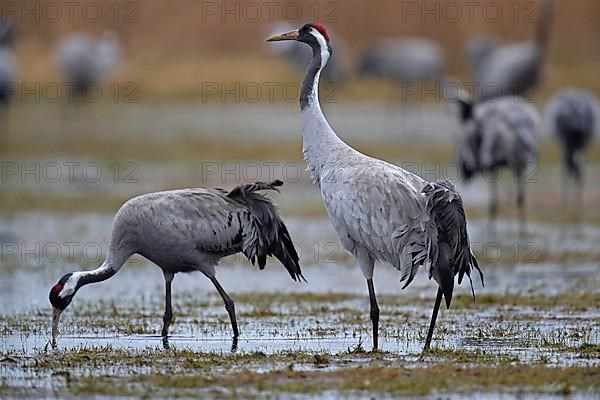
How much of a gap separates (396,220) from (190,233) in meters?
1.91

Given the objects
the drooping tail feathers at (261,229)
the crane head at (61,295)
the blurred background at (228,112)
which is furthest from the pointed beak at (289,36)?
the blurred background at (228,112)

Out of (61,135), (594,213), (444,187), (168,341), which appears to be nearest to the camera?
(444,187)

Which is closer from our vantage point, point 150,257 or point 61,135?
point 150,257

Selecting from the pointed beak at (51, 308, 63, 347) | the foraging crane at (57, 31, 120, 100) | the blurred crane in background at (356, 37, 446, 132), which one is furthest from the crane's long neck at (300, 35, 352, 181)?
the foraging crane at (57, 31, 120, 100)

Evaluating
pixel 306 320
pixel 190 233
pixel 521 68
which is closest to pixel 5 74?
pixel 521 68

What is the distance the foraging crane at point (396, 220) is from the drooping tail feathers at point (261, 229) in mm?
881

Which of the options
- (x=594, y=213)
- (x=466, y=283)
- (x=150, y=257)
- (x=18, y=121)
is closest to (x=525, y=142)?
(x=594, y=213)

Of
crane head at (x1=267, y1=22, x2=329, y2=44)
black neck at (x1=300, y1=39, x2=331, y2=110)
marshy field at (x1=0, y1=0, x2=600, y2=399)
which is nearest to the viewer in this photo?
marshy field at (x1=0, y1=0, x2=600, y2=399)

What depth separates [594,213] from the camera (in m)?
18.0

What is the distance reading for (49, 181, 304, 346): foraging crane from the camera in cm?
968

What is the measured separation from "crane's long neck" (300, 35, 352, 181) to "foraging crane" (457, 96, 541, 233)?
7075 mm

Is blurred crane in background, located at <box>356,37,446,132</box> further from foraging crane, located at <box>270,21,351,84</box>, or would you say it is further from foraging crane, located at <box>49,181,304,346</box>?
foraging crane, located at <box>49,181,304,346</box>

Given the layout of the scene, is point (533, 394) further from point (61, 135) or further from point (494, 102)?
point (61, 135)

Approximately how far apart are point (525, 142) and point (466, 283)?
4.40m
